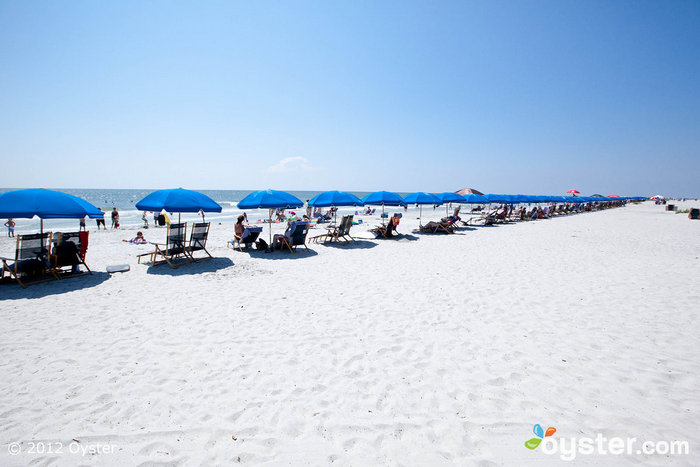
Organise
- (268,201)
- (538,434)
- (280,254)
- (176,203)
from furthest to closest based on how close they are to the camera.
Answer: (280,254) → (268,201) → (176,203) → (538,434)

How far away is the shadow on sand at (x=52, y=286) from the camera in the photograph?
17.5 ft

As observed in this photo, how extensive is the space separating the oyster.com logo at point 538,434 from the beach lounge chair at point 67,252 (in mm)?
8173

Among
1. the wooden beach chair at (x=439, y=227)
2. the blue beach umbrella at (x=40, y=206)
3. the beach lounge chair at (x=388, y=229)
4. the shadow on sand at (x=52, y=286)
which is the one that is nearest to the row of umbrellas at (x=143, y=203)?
the blue beach umbrella at (x=40, y=206)

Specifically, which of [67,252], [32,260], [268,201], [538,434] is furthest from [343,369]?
[32,260]

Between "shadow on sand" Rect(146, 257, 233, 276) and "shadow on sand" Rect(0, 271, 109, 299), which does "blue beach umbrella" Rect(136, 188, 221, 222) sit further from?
"shadow on sand" Rect(0, 271, 109, 299)

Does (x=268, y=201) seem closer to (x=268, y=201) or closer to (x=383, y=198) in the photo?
(x=268, y=201)

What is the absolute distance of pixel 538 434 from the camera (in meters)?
2.34

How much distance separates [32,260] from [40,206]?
1308mm

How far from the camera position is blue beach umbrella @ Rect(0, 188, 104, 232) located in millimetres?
5410

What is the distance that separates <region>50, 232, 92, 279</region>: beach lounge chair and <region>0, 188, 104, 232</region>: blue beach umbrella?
2.41 feet

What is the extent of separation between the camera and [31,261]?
236 inches

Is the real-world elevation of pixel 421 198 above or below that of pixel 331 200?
above

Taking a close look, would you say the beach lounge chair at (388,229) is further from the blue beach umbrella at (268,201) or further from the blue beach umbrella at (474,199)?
the blue beach umbrella at (474,199)

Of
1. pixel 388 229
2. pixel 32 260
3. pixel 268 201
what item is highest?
Result: pixel 268 201
